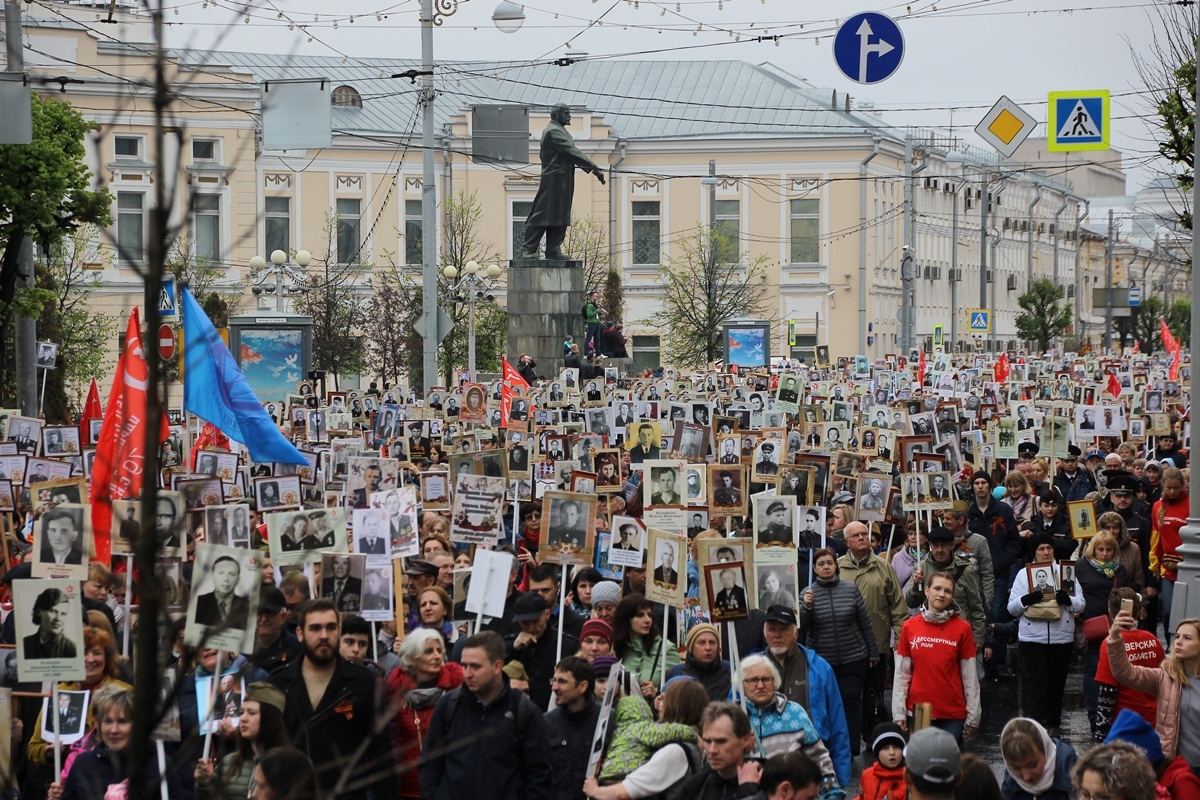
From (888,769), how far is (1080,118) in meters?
12.9

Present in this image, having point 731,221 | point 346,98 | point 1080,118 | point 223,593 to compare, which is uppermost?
point 346,98

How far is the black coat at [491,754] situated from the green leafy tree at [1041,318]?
240 ft

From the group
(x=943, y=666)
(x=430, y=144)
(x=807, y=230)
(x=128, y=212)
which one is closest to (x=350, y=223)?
(x=128, y=212)

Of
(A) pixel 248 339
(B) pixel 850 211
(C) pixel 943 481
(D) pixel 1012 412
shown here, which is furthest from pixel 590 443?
(B) pixel 850 211

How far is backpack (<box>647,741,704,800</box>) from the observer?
6867 millimetres

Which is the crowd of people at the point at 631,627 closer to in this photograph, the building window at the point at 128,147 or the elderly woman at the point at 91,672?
the elderly woman at the point at 91,672

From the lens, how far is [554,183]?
35.8m

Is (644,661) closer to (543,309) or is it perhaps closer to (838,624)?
(838,624)

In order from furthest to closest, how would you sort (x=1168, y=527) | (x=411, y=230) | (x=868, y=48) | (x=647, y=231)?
(x=647, y=231), (x=411, y=230), (x=868, y=48), (x=1168, y=527)

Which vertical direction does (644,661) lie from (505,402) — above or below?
below

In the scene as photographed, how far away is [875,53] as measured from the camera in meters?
18.1

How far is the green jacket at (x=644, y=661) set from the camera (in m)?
8.73

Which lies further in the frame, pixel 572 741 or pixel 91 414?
pixel 91 414

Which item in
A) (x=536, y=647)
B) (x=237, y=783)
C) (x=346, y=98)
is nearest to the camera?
(x=237, y=783)
